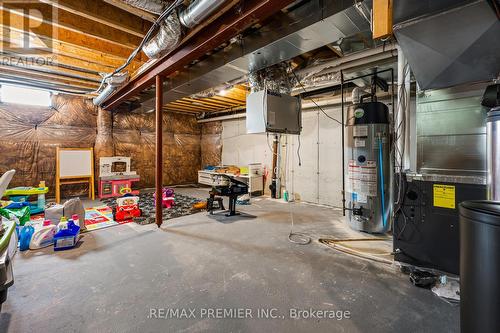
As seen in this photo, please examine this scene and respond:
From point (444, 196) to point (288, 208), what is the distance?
2.80m

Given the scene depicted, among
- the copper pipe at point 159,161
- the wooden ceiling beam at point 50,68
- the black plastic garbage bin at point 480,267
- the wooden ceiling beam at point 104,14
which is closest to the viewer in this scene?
the black plastic garbage bin at point 480,267

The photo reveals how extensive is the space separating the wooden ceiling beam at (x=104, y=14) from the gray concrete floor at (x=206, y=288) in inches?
100.0

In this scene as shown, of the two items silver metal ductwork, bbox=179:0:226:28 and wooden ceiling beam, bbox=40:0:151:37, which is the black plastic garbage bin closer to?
silver metal ductwork, bbox=179:0:226:28

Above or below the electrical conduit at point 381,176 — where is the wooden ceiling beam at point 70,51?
above

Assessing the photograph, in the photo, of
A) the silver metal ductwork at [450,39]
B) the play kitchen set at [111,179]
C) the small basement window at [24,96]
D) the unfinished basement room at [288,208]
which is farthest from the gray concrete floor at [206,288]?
the small basement window at [24,96]

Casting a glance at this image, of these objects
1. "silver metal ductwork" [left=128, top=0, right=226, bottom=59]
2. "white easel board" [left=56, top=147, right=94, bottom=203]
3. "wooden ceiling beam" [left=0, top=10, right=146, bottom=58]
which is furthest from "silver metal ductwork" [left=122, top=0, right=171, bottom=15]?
"white easel board" [left=56, top=147, right=94, bottom=203]

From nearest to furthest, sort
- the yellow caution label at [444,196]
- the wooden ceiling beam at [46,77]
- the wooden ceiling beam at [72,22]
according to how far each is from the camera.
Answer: the yellow caution label at [444,196]
the wooden ceiling beam at [72,22]
the wooden ceiling beam at [46,77]

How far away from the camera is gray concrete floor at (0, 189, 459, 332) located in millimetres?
1444

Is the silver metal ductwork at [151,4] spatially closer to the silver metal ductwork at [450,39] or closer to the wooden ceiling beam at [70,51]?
the wooden ceiling beam at [70,51]

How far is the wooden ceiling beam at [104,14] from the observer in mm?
2137

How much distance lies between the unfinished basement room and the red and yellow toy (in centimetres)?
2

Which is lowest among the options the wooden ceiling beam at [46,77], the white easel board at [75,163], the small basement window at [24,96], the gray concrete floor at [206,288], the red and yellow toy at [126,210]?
the gray concrete floor at [206,288]

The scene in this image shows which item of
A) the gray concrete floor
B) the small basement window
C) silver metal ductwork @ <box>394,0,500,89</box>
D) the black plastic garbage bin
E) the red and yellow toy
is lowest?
the gray concrete floor

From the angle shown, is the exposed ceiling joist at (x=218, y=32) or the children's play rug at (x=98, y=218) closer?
the exposed ceiling joist at (x=218, y=32)
